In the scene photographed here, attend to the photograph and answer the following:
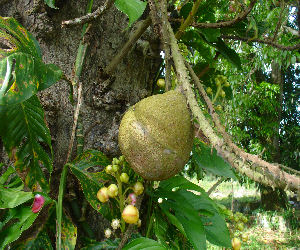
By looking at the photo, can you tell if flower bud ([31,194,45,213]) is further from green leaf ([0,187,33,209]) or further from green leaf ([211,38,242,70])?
green leaf ([211,38,242,70])

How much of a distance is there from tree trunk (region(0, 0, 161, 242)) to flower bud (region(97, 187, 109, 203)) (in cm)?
12

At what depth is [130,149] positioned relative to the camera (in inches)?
22.2

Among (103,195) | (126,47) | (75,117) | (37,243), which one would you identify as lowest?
(37,243)

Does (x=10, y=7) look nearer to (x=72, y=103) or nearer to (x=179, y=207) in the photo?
(x=72, y=103)

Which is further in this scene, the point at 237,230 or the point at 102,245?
the point at 237,230

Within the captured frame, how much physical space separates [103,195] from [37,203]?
0.13m

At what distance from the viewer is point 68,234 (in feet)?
2.04

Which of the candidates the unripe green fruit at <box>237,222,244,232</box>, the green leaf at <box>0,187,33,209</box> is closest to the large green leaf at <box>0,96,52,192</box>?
the green leaf at <box>0,187,33,209</box>

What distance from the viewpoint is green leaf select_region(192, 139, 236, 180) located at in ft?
2.59

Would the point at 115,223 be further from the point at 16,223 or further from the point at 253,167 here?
the point at 253,167

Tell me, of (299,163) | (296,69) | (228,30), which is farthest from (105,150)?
(296,69)

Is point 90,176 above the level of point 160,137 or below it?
below

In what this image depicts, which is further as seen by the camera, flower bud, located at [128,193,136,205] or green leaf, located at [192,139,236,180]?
green leaf, located at [192,139,236,180]

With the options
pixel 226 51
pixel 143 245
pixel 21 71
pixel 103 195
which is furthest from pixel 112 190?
pixel 226 51
